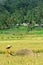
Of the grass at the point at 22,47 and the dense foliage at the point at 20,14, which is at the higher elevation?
the grass at the point at 22,47

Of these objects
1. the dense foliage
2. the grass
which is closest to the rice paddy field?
the grass

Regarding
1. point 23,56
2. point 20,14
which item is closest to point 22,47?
point 23,56

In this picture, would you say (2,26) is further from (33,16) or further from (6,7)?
(6,7)

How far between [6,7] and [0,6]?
5.08m

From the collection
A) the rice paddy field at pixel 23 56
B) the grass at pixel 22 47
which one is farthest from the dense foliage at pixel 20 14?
the rice paddy field at pixel 23 56

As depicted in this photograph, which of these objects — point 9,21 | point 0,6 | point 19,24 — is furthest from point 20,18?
point 0,6

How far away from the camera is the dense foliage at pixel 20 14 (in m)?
64.0

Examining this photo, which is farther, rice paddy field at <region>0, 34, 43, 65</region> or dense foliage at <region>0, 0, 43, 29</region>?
dense foliage at <region>0, 0, 43, 29</region>

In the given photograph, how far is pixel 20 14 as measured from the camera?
246ft

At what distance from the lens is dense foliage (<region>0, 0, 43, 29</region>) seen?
6399cm

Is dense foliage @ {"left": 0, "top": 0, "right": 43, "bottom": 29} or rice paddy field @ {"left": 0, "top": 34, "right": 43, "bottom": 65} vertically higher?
rice paddy field @ {"left": 0, "top": 34, "right": 43, "bottom": 65}

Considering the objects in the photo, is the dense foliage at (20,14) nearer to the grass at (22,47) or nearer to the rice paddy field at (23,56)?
the grass at (22,47)

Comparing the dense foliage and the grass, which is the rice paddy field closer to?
the grass

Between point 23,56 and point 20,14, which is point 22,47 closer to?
point 23,56
